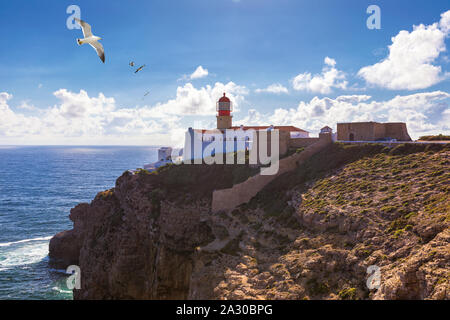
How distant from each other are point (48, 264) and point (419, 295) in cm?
4326

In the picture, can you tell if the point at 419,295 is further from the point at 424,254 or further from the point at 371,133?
the point at 371,133

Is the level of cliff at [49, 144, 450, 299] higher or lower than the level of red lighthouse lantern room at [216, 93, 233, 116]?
lower

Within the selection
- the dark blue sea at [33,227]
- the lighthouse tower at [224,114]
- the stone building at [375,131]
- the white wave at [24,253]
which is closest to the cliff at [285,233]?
the white wave at [24,253]

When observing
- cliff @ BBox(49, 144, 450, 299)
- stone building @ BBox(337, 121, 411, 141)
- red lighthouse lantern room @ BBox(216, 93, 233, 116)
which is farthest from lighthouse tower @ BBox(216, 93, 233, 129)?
stone building @ BBox(337, 121, 411, 141)

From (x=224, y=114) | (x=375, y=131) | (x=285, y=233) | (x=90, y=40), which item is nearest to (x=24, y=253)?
(x=224, y=114)

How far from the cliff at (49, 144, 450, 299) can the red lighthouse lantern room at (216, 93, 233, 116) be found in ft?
44.6

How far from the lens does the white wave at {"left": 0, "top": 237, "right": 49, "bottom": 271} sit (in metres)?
39.3

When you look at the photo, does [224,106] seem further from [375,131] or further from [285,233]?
[285,233]

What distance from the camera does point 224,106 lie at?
47.2 meters

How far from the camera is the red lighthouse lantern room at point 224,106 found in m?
46.9

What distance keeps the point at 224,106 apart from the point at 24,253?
1430 inches

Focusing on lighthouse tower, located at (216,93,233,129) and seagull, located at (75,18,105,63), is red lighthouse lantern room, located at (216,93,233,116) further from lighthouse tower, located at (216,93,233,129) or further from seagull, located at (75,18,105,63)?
seagull, located at (75,18,105,63)

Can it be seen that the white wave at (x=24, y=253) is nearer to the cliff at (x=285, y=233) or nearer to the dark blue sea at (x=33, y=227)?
the dark blue sea at (x=33, y=227)
